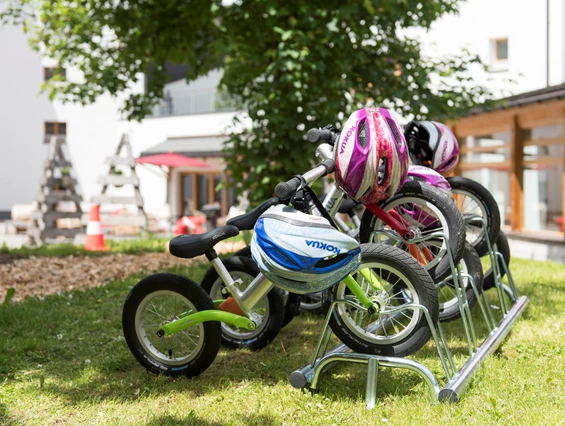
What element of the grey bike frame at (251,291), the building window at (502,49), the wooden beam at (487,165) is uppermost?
the building window at (502,49)

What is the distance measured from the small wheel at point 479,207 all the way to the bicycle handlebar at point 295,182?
1.56 metres

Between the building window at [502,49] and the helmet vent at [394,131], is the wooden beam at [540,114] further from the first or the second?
the helmet vent at [394,131]

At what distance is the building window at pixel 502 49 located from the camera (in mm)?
20891

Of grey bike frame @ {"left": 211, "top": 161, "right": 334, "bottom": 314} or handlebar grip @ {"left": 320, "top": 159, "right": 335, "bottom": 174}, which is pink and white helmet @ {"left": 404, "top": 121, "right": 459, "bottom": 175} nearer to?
handlebar grip @ {"left": 320, "top": 159, "right": 335, "bottom": 174}

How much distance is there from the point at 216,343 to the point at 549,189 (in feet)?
41.1

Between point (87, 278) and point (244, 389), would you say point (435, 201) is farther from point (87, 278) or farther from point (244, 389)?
point (87, 278)

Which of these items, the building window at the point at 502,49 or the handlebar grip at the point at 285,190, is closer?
the handlebar grip at the point at 285,190

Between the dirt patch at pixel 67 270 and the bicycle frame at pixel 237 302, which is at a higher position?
the bicycle frame at pixel 237 302

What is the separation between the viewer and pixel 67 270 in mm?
8938

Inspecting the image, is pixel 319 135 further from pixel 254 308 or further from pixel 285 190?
pixel 254 308

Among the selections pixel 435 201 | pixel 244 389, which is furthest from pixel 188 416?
pixel 435 201

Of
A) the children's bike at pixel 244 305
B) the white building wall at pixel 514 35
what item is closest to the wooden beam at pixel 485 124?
the white building wall at pixel 514 35

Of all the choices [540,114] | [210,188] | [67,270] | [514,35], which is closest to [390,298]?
[67,270]

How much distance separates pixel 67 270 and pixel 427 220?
5.77m
